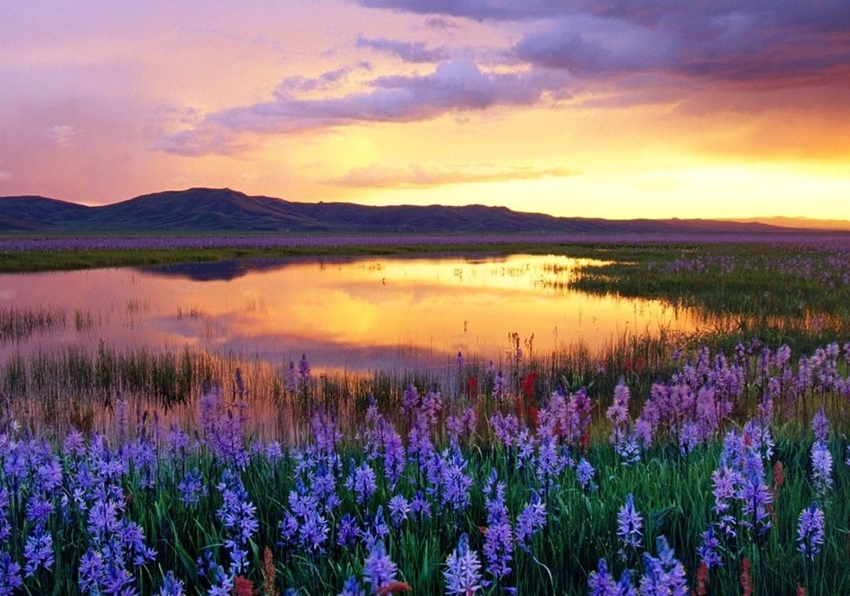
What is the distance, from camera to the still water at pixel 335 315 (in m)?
16.2

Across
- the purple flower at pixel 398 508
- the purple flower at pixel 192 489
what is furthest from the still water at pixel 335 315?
the purple flower at pixel 398 508

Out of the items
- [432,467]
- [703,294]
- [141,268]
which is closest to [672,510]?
[432,467]

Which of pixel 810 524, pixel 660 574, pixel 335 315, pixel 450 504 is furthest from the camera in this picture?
pixel 335 315

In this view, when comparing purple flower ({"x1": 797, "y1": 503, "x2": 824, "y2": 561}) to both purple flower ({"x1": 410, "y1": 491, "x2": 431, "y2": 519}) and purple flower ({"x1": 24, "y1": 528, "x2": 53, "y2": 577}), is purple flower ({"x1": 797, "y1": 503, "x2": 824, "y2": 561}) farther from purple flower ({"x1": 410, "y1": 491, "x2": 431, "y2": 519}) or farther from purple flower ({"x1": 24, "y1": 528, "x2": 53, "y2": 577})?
purple flower ({"x1": 24, "y1": 528, "x2": 53, "y2": 577})

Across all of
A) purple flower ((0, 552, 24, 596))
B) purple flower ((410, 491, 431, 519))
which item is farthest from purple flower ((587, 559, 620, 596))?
purple flower ((0, 552, 24, 596))

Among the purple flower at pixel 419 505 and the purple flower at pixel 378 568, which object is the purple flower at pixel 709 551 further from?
the purple flower at pixel 378 568

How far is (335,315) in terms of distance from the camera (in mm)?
21891

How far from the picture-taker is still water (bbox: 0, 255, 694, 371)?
16.2 metres

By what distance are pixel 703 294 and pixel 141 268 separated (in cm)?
3365

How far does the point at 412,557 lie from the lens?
3.85 meters

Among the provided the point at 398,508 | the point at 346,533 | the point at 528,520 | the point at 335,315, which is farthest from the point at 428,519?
the point at 335,315

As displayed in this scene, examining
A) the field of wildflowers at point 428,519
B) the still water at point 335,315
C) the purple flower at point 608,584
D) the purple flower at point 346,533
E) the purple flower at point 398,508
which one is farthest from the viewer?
the still water at point 335,315

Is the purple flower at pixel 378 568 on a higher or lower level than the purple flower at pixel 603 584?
higher

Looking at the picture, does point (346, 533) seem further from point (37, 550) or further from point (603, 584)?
point (603, 584)
